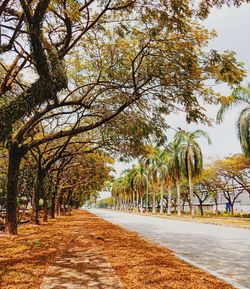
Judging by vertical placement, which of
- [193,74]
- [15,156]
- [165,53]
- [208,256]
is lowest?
[208,256]

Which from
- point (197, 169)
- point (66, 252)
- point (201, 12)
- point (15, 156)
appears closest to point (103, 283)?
point (66, 252)

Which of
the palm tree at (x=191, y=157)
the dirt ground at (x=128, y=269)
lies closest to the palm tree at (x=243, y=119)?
the palm tree at (x=191, y=157)

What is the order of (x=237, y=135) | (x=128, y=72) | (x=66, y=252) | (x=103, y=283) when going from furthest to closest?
(x=237, y=135)
(x=128, y=72)
(x=66, y=252)
(x=103, y=283)

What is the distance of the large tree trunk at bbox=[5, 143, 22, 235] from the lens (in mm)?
14781

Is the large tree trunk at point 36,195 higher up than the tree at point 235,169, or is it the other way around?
the tree at point 235,169

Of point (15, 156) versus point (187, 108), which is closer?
point (187, 108)

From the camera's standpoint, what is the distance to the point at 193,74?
10930mm

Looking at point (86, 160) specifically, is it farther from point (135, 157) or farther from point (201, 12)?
point (201, 12)

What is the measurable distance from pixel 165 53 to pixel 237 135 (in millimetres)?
20524

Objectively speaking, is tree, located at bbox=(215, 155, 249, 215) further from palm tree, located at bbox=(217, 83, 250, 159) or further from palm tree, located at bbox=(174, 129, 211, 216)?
palm tree, located at bbox=(217, 83, 250, 159)

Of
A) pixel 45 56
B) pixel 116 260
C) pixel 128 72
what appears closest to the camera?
pixel 45 56

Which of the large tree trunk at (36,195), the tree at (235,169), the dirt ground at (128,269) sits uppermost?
the tree at (235,169)

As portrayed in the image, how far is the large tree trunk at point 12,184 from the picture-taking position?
14781 mm

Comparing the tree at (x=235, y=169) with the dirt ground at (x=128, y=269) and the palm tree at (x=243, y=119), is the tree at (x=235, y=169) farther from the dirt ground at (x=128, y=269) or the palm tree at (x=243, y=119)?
the dirt ground at (x=128, y=269)
